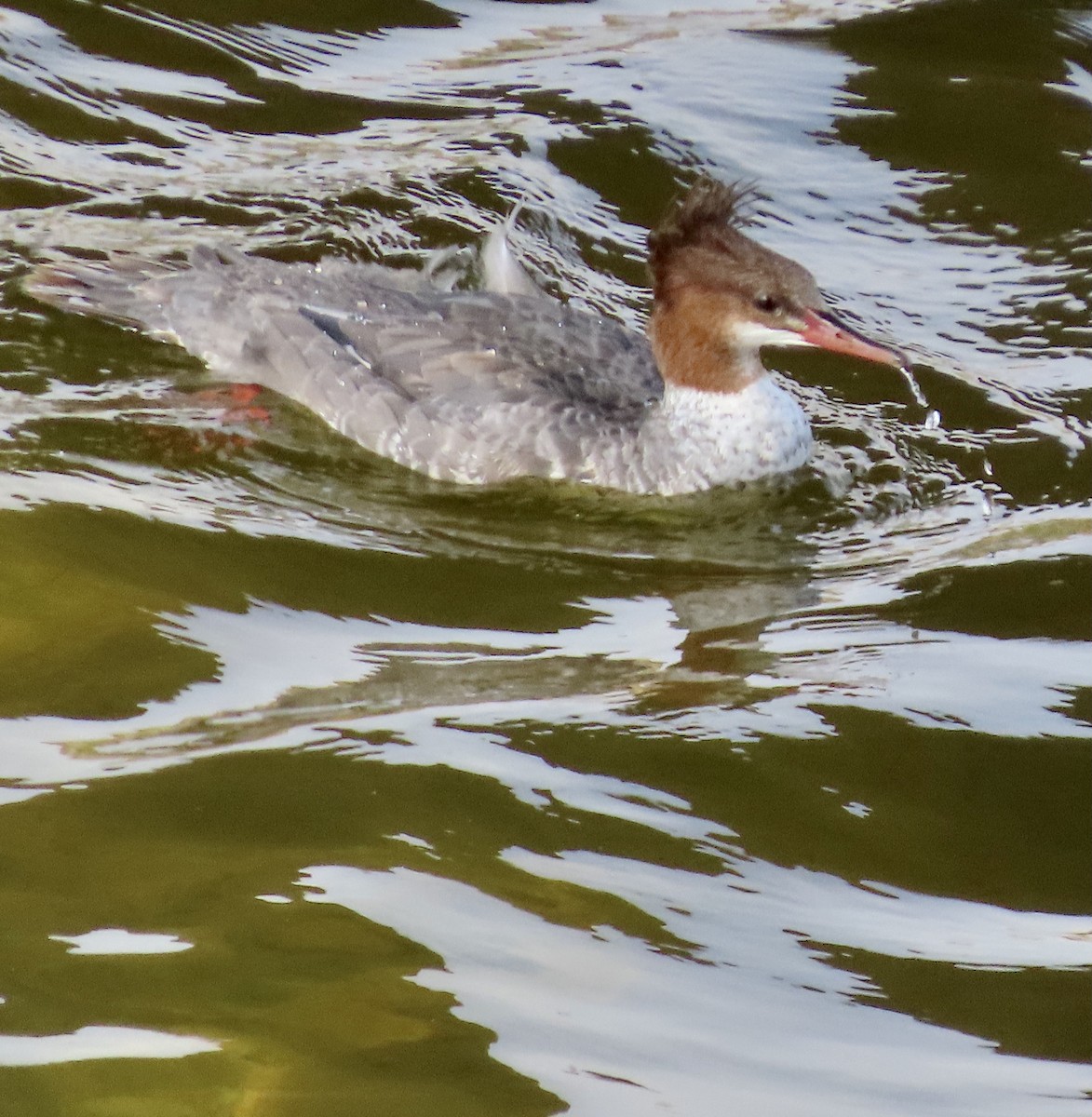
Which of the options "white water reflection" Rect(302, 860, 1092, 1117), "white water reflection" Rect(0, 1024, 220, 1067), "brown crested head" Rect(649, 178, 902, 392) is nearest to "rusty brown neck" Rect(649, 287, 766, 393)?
"brown crested head" Rect(649, 178, 902, 392)

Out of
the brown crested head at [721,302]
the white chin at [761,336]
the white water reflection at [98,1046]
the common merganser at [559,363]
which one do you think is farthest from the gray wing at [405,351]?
the white water reflection at [98,1046]

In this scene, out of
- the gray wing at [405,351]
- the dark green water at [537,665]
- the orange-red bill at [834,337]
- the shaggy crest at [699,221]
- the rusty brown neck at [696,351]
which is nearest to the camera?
the dark green water at [537,665]

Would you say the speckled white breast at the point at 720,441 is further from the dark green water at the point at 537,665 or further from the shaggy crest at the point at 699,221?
the shaggy crest at the point at 699,221

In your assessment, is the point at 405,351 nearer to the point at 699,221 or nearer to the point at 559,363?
the point at 559,363

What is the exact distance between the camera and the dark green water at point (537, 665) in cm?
307

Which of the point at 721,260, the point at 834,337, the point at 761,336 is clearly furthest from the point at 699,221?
the point at 834,337

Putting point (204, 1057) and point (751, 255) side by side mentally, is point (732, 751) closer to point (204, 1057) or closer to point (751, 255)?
point (204, 1057)

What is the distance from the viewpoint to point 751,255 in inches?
239

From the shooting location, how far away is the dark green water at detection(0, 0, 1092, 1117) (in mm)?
3066

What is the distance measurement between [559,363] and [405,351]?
0.57 metres

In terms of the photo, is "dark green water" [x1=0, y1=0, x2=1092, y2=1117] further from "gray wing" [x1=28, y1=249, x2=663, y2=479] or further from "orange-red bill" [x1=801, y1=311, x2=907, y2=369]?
"orange-red bill" [x1=801, y1=311, x2=907, y2=369]

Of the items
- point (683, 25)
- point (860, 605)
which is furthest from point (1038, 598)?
point (683, 25)

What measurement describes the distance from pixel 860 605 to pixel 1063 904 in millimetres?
1672

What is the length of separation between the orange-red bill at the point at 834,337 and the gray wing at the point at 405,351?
2.56 feet
